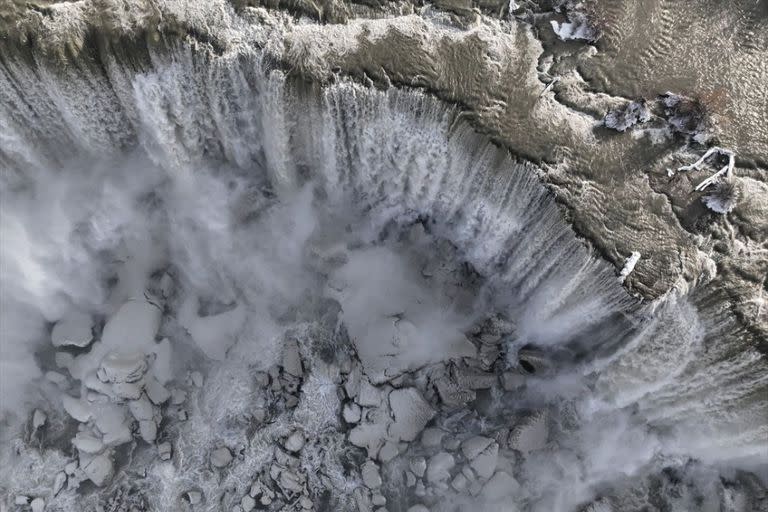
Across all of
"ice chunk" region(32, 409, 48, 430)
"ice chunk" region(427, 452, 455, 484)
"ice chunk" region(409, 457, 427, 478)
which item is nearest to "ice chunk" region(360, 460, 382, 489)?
"ice chunk" region(409, 457, 427, 478)

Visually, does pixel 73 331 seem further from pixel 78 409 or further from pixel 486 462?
pixel 486 462

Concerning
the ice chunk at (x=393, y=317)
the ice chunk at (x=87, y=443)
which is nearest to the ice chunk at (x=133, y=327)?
the ice chunk at (x=87, y=443)

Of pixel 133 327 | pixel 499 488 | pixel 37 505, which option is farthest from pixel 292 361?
pixel 37 505

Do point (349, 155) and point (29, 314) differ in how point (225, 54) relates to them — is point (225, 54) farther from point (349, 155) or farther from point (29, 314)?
point (29, 314)

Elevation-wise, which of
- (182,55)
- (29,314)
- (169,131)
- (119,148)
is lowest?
(29,314)

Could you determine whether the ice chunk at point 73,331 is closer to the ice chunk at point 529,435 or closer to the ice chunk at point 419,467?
the ice chunk at point 419,467

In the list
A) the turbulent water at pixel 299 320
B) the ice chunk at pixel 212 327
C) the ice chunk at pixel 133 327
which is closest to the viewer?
the turbulent water at pixel 299 320

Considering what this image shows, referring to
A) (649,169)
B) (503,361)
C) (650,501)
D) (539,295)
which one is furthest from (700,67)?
(650,501)
